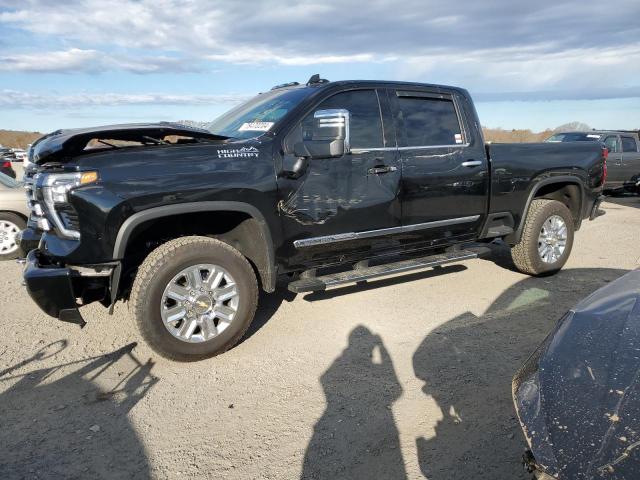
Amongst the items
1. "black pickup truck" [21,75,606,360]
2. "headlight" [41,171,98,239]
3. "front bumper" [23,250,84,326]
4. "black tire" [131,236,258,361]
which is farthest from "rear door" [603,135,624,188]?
"front bumper" [23,250,84,326]

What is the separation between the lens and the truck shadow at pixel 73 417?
9.00 ft

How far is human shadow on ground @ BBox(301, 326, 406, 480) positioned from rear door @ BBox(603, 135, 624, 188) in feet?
40.8

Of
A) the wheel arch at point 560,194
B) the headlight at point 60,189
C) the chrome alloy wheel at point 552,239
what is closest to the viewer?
the headlight at point 60,189

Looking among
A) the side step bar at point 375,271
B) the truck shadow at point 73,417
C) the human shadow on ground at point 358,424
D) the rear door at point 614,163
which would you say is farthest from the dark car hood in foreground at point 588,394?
the rear door at point 614,163

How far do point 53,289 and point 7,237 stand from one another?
15.1ft

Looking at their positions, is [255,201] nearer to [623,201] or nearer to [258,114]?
[258,114]

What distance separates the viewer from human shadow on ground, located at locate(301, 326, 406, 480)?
2684mm

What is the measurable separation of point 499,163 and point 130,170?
146 inches

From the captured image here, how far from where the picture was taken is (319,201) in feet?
13.8

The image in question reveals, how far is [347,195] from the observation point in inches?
170

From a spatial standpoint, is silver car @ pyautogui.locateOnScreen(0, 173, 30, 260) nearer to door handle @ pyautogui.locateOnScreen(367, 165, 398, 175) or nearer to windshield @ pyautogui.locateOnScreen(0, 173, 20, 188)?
windshield @ pyautogui.locateOnScreen(0, 173, 20, 188)

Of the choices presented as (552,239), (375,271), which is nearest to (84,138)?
(375,271)

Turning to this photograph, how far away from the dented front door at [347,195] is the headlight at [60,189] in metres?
1.41

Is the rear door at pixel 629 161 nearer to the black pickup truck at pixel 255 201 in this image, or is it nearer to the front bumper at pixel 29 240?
the black pickup truck at pixel 255 201
